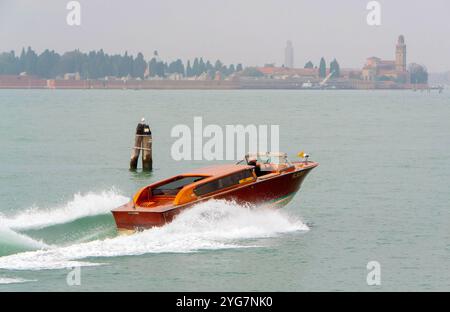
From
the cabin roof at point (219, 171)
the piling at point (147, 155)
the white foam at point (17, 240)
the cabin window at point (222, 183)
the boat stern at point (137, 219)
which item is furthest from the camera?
the piling at point (147, 155)

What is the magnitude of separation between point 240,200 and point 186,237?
276 centimetres

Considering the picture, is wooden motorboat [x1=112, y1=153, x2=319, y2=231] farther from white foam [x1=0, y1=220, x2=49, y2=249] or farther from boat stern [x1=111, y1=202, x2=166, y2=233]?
white foam [x1=0, y1=220, x2=49, y2=249]

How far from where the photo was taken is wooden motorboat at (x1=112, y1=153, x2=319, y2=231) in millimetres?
29469

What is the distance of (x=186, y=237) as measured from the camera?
30078mm

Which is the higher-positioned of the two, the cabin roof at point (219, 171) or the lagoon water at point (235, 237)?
the cabin roof at point (219, 171)

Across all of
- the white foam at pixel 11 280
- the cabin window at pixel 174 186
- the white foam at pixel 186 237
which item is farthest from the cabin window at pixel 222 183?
the white foam at pixel 11 280

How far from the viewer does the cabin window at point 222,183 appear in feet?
101

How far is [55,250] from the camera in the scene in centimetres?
2817

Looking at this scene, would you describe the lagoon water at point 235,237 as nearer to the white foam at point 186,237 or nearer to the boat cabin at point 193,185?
the white foam at point 186,237

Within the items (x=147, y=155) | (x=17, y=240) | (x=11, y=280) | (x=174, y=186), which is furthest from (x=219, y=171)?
(x=147, y=155)

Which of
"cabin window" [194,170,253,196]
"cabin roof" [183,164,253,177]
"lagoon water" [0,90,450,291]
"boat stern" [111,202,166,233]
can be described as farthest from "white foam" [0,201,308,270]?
"cabin roof" [183,164,253,177]

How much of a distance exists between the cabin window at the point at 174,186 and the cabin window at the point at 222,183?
692 mm
